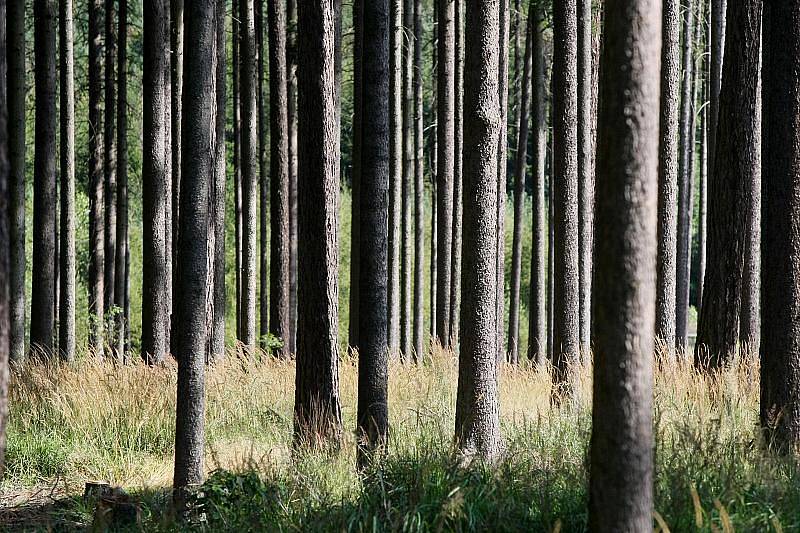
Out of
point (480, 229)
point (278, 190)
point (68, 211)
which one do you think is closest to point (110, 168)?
point (68, 211)

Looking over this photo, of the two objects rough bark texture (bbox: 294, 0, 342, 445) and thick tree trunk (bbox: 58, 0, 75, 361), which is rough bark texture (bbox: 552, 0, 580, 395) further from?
thick tree trunk (bbox: 58, 0, 75, 361)

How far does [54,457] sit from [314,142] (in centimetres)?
432

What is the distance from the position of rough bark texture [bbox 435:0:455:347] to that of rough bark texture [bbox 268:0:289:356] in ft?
9.10

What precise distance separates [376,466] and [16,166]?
9.01m

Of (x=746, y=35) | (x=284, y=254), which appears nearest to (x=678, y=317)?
(x=284, y=254)

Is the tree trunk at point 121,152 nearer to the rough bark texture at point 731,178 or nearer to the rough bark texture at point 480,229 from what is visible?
the rough bark texture at point 731,178

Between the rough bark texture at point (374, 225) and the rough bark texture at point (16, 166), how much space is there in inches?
273

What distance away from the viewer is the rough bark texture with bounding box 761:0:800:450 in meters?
6.66

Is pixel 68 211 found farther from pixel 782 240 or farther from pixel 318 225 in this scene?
pixel 782 240

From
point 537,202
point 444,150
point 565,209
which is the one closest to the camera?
point 565,209

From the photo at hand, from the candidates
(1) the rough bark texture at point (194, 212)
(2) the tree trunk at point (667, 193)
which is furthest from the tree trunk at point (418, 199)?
(1) the rough bark texture at point (194, 212)

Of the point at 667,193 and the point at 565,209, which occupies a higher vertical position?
the point at 667,193

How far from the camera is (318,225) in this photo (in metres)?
8.21

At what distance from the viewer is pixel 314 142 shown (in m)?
8.22
